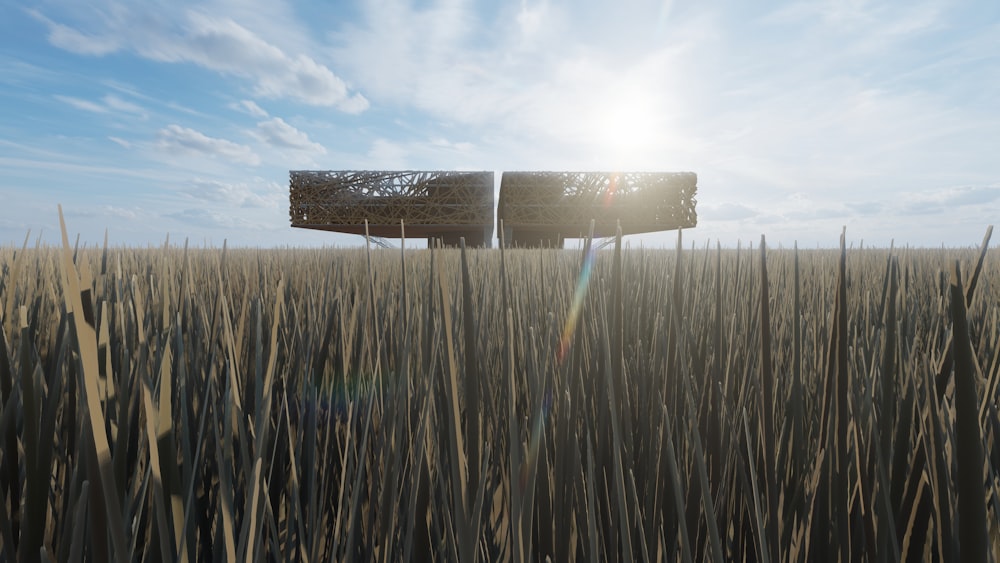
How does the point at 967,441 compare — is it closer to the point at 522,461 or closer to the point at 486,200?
the point at 522,461

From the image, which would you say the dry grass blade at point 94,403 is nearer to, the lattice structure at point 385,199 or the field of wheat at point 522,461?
the field of wheat at point 522,461

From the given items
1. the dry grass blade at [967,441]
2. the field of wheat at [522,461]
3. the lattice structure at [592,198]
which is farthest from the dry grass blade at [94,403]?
the lattice structure at [592,198]

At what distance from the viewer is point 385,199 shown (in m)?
13.5

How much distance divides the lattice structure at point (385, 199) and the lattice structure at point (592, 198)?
2.65ft

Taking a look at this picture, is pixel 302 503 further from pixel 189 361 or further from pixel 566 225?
pixel 566 225

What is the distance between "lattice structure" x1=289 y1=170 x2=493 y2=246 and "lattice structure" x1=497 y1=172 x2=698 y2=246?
809 mm

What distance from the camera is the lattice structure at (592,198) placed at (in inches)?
506

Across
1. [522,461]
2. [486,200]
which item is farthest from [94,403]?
[486,200]

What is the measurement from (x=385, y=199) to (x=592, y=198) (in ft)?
16.6

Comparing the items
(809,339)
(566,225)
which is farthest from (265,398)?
(566,225)

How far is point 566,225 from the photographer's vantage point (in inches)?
516

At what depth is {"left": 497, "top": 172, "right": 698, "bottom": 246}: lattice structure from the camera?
1284 cm

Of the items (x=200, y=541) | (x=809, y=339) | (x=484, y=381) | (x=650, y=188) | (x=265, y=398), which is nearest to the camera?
(x=265, y=398)

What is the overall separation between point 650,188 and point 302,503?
13.2 meters
